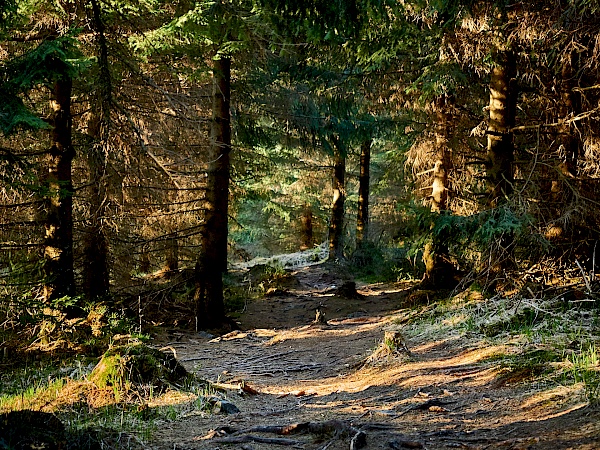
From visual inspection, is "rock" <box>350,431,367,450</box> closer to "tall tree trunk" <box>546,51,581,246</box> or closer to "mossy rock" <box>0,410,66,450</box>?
"mossy rock" <box>0,410,66,450</box>

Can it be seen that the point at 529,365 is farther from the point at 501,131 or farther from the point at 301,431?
the point at 501,131

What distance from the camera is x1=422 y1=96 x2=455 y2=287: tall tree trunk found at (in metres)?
12.9

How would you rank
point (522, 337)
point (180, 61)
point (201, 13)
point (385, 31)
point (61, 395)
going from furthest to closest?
point (180, 61) < point (385, 31) < point (201, 13) < point (522, 337) < point (61, 395)

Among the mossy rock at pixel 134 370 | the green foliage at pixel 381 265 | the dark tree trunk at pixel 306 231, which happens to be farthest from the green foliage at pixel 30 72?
the dark tree trunk at pixel 306 231

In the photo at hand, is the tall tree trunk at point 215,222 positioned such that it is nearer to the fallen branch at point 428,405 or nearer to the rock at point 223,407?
the rock at point 223,407

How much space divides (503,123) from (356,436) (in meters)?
7.73

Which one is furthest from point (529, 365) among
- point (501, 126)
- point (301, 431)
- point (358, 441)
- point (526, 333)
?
point (501, 126)

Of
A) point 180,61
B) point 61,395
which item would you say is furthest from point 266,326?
point 61,395

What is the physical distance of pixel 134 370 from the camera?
573 cm

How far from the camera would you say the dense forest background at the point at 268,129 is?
7992 millimetres

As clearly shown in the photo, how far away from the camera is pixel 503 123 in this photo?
1005 cm

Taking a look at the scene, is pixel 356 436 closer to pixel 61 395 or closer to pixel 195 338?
pixel 61 395

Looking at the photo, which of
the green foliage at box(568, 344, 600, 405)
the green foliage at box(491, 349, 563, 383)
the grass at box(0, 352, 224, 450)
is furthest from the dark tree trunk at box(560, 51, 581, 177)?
the grass at box(0, 352, 224, 450)

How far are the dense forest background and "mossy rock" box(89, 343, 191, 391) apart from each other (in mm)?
2515
